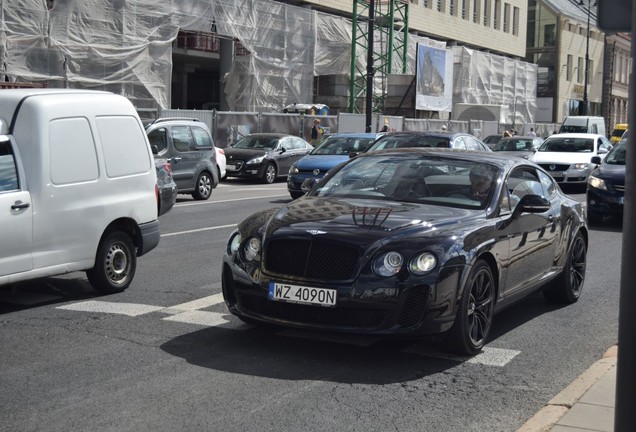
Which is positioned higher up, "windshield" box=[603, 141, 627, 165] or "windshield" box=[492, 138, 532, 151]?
"windshield" box=[603, 141, 627, 165]

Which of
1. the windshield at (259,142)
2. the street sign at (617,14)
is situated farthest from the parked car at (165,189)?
the windshield at (259,142)

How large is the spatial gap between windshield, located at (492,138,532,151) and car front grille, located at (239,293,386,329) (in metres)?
25.5

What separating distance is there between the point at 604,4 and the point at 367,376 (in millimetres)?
3181

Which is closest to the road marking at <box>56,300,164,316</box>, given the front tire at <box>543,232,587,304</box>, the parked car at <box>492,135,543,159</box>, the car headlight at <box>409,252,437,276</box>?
the car headlight at <box>409,252,437,276</box>

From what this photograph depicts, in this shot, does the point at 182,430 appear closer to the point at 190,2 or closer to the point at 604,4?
the point at 604,4

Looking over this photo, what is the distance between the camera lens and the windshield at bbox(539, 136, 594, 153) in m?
26.9

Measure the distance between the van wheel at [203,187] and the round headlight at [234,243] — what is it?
14133 millimetres

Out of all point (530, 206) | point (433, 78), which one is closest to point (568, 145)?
point (530, 206)

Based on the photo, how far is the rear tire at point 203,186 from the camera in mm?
21500

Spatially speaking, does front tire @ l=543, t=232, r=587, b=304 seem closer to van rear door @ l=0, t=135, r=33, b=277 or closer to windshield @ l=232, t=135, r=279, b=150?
van rear door @ l=0, t=135, r=33, b=277

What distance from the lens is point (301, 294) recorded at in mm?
6738

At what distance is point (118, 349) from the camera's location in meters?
7.10

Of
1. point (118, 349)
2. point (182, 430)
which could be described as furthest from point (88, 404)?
point (118, 349)

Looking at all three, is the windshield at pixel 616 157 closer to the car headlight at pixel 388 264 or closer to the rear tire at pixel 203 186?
the rear tire at pixel 203 186
